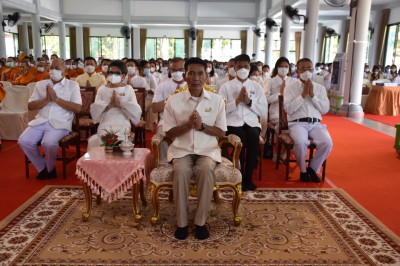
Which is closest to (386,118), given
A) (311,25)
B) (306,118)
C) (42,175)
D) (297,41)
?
(311,25)

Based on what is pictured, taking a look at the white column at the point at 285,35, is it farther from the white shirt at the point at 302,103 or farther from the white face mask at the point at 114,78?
the white face mask at the point at 114,78

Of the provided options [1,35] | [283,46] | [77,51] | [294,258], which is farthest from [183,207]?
[77,51]

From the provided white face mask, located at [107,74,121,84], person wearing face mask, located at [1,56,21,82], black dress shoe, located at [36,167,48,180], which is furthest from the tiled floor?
person wearing face mask, located at [1,56,21,82]

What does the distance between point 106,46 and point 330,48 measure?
14587 millimetres

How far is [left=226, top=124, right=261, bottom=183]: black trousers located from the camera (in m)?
4.26

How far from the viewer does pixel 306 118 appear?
187 inches

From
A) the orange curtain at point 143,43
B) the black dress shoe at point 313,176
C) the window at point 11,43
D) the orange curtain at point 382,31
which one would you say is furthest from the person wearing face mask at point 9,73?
the window at point 11,43

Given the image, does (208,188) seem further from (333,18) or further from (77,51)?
(77,51)

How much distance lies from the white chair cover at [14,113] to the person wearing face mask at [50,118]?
2.21m

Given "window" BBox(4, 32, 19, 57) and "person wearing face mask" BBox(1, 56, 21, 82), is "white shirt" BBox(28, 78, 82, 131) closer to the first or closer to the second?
"person wearing face mask" BBox(1, 56, 21, 82)

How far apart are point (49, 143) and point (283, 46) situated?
12.0 metres

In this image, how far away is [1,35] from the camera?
14.0 m

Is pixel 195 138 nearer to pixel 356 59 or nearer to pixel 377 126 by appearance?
pixel 377 126

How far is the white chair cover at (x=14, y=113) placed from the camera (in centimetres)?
651
